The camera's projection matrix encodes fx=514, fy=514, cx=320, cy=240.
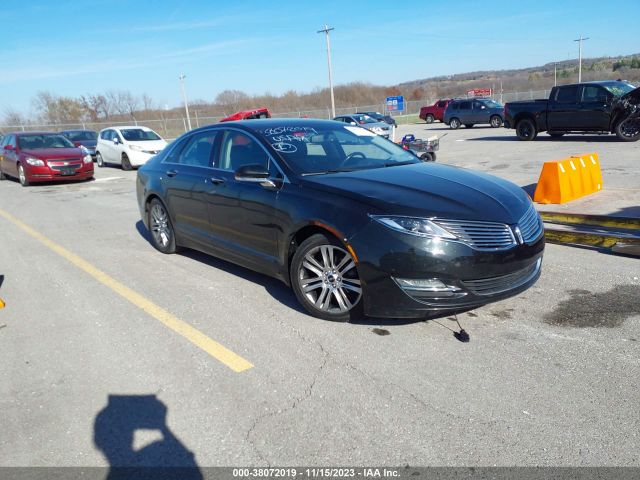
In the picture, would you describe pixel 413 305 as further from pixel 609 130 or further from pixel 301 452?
pixel 609 130

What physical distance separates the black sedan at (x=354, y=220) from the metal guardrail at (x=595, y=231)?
1.91 m

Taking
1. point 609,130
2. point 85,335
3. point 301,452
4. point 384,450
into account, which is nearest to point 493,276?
point 384,450

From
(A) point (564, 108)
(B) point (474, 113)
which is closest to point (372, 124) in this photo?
(B) point (474, 113)

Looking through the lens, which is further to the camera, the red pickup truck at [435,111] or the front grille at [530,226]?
the red pickup truck at [435,111]

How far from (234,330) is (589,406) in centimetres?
255

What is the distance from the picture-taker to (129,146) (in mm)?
17562

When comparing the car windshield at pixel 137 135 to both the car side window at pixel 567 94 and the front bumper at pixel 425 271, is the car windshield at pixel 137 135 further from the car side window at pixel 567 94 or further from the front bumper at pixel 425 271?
the front bumper at pixel 425 271

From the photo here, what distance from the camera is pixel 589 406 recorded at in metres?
2.90

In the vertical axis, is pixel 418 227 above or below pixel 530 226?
above

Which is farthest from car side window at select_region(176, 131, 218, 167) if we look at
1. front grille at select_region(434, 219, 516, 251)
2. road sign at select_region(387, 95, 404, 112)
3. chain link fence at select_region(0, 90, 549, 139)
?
road sign at select_region(387, 95, 404, 112)

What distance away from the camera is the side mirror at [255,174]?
4.42m

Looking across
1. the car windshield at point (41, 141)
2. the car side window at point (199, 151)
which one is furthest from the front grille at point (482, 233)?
the car windshield at point (41, 141)

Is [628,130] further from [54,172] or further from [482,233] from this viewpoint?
[54,172]

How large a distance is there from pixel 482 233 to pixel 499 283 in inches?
16.1
